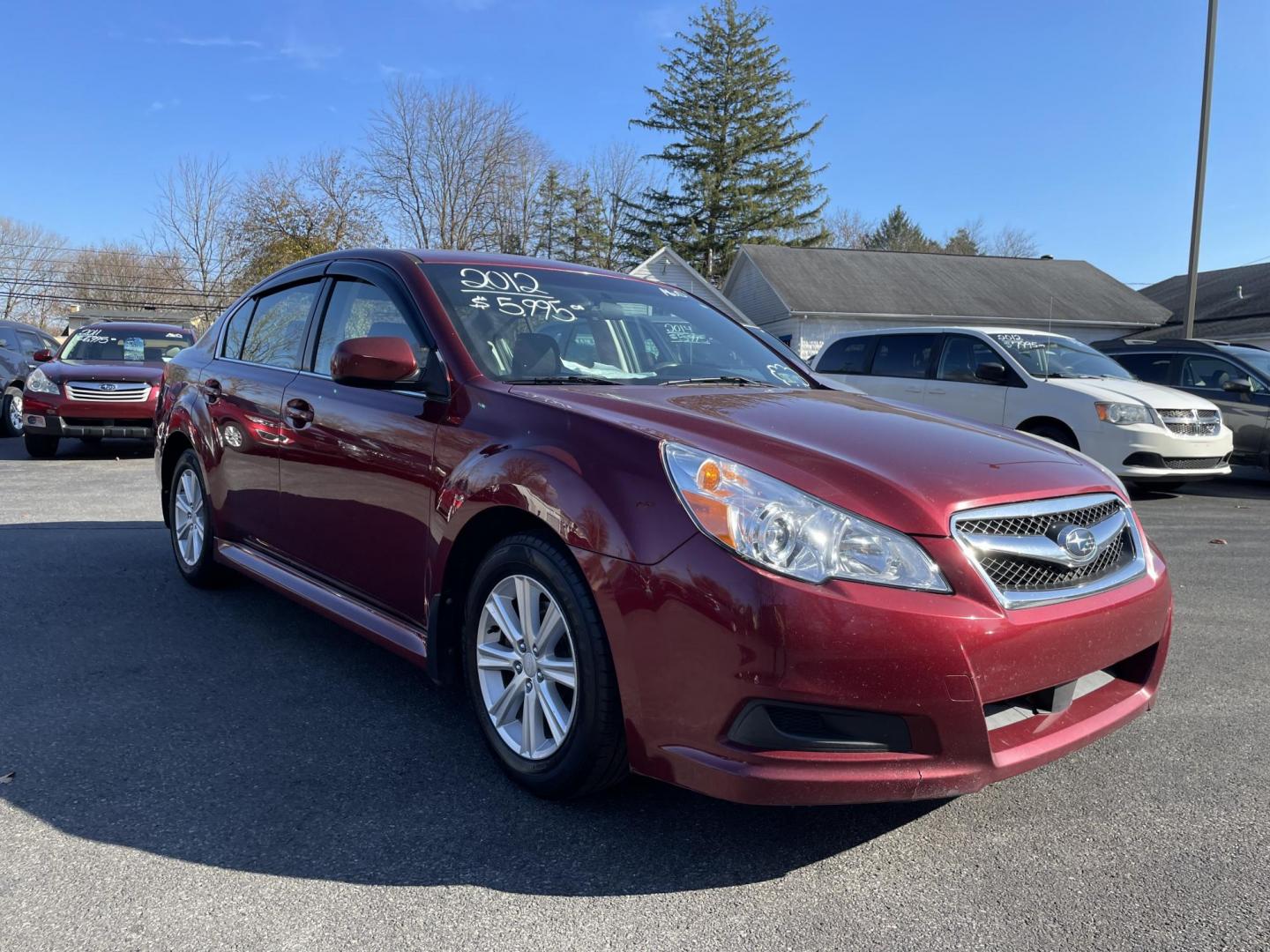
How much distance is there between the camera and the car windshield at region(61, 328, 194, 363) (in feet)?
40.5

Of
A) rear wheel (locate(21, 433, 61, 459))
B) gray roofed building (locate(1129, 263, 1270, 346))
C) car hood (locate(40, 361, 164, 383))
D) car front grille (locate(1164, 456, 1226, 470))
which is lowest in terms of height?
rear wheel (locate(21, 433, 61, 459))

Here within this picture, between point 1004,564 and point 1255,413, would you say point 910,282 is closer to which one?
point 1255,413

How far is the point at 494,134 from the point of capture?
38562mm

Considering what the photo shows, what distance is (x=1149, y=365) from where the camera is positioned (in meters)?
11.8

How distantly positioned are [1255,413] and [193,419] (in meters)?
10.9

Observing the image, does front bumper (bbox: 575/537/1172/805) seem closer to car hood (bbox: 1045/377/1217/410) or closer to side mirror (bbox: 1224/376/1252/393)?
car hood (bbox: 1045/377/1217/410)

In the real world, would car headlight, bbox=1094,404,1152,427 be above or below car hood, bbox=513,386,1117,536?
below

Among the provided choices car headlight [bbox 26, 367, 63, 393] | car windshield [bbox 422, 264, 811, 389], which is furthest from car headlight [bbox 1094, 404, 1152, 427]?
car headlight [bbox 26, 367, 63, 393]

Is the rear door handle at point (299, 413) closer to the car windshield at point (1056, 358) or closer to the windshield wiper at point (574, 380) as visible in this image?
the windshield wiper at point (574, 380)

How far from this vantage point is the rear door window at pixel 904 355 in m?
10.9

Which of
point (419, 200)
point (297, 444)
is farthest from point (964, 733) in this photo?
point (419, 200)

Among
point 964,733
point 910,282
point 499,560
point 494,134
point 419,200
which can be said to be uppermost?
point 494,134

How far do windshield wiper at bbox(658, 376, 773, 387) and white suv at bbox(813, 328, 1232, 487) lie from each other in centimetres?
531

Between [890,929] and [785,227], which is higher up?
[785,227]
